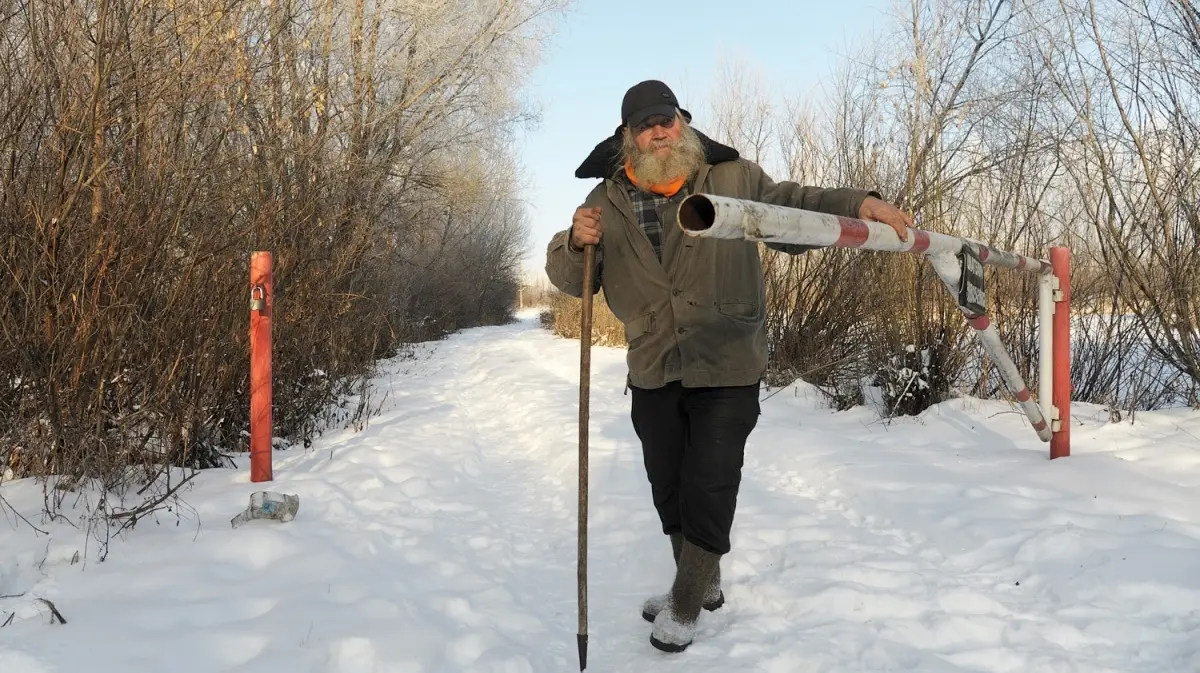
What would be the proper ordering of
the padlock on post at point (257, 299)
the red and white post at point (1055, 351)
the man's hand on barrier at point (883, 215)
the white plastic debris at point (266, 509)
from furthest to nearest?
the padlock on post at point (257, 299)
the red and white post at point (1055, 351)
the white plastic debris at point (266, 509)
the man's hand on barrier at point (883, 215)

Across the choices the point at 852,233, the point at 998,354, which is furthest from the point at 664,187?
the point at 998,354

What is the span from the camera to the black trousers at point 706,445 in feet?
7.68

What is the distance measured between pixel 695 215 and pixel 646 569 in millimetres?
1895

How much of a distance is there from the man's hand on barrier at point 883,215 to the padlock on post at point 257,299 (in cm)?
304

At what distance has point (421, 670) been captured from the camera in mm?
2072

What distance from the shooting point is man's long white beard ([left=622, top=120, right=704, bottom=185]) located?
239cm

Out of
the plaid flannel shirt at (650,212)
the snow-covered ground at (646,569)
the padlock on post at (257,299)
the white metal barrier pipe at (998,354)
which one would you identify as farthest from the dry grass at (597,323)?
the plaid flannel shirt at (650,212)

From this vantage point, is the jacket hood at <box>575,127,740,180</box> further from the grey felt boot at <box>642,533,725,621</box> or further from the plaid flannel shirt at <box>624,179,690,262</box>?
the grey felt boot at <box>642,533,725,621</box>

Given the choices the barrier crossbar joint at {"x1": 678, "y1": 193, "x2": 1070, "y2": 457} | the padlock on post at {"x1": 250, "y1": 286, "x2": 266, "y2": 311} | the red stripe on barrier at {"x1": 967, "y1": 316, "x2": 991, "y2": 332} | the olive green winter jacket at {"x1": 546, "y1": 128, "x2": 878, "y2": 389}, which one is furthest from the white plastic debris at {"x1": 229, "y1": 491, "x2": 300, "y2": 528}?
the red stripe on barrier at {"x1": 967, "y1": 316, "x2": 991, "y2": 332}

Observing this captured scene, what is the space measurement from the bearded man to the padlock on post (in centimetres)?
201

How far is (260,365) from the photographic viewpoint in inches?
152

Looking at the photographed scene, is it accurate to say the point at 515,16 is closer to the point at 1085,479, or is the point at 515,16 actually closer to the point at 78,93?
the point at 78,93

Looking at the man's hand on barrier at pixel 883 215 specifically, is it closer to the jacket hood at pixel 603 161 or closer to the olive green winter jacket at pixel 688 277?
the olive green winter jacket at pixel 688 277

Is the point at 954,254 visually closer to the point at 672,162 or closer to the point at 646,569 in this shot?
the point at 672,162
